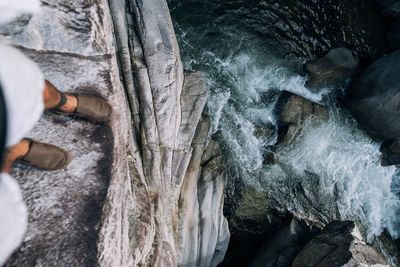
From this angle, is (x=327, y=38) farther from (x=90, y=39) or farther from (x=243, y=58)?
(x=90, y=39)

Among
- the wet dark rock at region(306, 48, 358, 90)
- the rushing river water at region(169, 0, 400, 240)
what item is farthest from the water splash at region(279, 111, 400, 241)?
the wet dark rock at region(306, 48, 358, 90)

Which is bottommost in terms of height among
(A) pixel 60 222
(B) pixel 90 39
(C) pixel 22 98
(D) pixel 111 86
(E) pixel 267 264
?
(E) pixel 267 264

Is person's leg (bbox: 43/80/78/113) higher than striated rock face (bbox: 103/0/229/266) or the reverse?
higher

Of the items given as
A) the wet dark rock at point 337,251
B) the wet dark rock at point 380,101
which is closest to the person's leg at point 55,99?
the wet dark rock at point 337,251

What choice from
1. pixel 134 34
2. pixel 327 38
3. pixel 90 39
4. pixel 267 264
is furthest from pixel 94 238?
pixel 327 38

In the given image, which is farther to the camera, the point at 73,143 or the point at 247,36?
the point at 247,36

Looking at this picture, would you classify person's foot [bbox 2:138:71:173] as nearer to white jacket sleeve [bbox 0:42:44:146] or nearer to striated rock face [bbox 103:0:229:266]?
white jacket sleeve [bbox 0:42:44:146]

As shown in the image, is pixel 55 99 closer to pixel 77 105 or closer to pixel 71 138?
pixel 77 105
